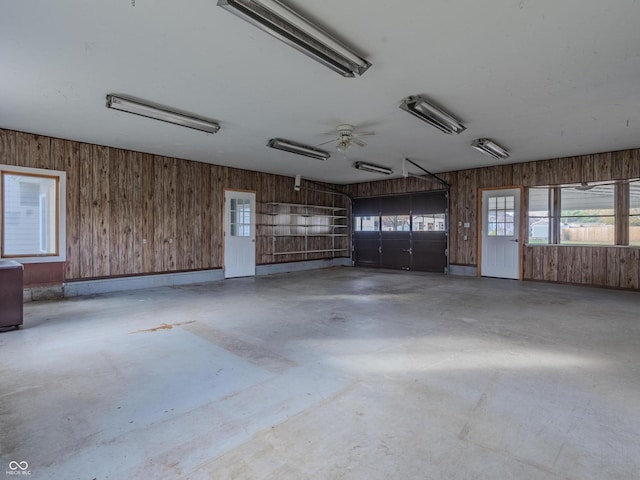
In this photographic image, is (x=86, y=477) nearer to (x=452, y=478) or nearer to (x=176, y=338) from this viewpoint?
(x=452, y=478)

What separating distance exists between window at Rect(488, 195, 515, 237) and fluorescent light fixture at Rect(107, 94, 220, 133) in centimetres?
671

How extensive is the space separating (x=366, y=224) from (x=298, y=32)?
28.3 ft

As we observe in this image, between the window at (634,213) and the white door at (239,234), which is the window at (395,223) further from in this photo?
the window at (634,213)

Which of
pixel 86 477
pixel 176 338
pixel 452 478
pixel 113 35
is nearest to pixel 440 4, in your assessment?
pixel 113 35

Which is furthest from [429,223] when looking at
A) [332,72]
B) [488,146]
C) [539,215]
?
[332,72]

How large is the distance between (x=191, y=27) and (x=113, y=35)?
694mm

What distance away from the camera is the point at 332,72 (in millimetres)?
3316

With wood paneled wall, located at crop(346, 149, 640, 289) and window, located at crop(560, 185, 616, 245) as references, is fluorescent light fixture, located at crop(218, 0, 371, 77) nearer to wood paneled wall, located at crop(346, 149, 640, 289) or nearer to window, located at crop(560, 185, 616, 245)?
wood paneled wall, located at crop(346, 149, 640, 289)

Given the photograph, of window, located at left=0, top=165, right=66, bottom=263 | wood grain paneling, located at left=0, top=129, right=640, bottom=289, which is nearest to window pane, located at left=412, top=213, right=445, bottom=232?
wood grain paneling, located at left=0, top=129, right=640, bottom=289

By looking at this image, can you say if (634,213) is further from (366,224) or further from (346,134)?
(366,224)

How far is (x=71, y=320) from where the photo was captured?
421 centimetres

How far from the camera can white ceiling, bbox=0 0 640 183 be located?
8.07ft

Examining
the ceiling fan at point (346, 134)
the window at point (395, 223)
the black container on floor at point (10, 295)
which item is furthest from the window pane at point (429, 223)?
the black container on floor at point (10, 295)

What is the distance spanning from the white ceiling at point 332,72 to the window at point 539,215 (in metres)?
1.98
